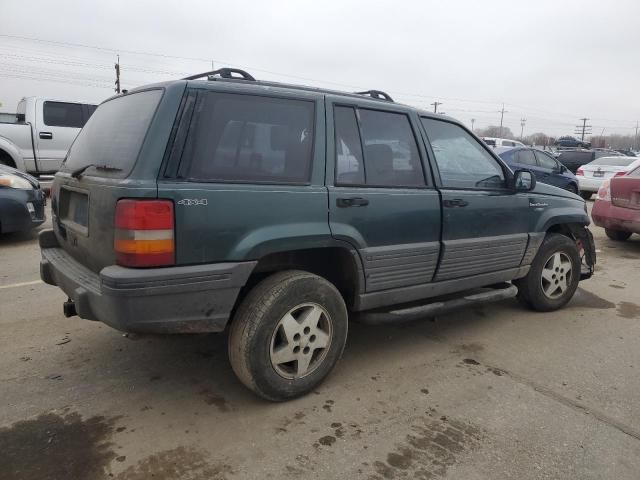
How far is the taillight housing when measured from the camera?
2393 mm

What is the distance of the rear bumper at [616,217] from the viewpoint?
23.5 feet

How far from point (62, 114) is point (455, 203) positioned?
10.9 m

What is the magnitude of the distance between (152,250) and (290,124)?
1106mm

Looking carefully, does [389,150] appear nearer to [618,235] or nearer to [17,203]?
[17,203]

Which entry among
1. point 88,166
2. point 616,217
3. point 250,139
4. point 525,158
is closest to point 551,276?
point 250,139

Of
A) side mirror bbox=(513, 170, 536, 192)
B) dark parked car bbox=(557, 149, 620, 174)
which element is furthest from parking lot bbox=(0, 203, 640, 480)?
dark parked car bbox=(557, 149, 620, 174)

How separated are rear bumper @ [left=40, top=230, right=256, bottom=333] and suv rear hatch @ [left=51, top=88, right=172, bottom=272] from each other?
0.18 meters

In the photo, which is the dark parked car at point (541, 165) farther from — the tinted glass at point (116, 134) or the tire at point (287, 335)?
the tinted glass at point (116, 134)

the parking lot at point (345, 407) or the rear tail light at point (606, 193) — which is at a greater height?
the rear tail light at point (606, 193)

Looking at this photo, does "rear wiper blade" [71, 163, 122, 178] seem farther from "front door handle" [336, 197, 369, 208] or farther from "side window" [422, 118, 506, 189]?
"side window" [422, 118, 506, 189]

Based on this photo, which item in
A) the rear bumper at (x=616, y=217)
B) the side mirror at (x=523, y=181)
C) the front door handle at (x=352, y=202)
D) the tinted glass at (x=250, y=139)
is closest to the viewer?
the tinted glass at (x=250, y=139)

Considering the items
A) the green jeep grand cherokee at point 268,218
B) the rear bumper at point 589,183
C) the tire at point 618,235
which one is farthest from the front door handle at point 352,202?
the rear bumper at point 589,183

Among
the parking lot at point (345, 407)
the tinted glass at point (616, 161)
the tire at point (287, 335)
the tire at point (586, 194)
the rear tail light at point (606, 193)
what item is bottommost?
the parking lot at point (345, 407)

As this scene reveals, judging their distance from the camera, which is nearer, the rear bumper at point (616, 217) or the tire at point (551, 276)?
the tire at point (551, 276)
